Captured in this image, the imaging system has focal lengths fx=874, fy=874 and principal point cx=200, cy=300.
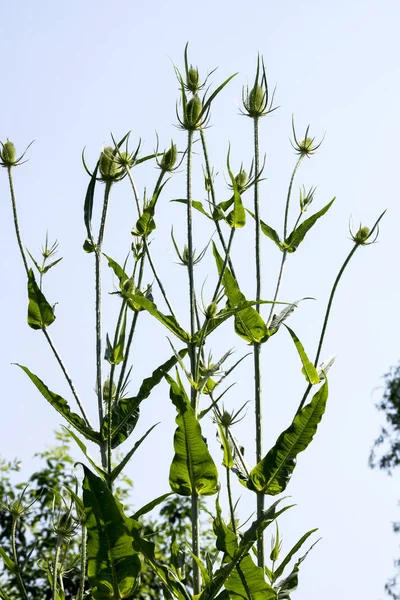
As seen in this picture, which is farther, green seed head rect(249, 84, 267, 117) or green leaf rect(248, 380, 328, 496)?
green seed head rect(249, 84, 267, 117)

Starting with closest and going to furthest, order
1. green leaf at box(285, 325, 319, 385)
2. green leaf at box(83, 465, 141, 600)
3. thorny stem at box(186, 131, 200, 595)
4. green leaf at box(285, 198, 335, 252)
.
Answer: green leaf at box(83, 465, 141, 600) → thorny stem at box(186, 131, 200, 595) → green leaf at box(285, 325, 319, 385) → green leaf at box(285, 198, 335, 252)

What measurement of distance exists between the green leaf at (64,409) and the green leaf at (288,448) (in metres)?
0.29

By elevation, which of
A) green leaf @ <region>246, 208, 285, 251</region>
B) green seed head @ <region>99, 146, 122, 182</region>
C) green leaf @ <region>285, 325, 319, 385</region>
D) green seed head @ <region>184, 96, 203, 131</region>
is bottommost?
green leaf @ <region>285, 325, 319, 385</region>

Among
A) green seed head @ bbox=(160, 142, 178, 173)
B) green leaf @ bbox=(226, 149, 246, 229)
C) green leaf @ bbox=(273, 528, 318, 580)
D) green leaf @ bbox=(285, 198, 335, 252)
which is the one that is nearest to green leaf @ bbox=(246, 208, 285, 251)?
green leaf @ bbox=(285, 198, 335, 252)

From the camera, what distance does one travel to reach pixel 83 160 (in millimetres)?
1690

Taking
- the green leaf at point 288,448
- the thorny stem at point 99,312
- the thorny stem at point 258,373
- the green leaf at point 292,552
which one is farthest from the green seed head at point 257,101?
the green leaf at point 292,552

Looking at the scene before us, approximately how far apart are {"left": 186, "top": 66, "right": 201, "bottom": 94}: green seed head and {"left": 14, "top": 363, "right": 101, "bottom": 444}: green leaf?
65 cm

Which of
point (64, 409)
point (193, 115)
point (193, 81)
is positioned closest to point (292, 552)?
point (64, 409)

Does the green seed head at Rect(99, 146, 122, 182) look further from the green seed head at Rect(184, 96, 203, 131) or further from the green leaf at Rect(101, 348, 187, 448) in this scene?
the green leaf at Rect(101, 348, 187, 448)

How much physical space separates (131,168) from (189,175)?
131mm

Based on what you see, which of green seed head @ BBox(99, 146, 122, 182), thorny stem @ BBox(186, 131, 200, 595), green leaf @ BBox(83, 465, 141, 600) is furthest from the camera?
green seed head @ BBox(99, 146, 122, 182)

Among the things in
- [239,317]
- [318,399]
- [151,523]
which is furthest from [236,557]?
[151,523]

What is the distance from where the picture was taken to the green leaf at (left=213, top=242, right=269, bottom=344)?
1.52 metres

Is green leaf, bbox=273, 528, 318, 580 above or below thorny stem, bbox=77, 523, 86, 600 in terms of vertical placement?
below
